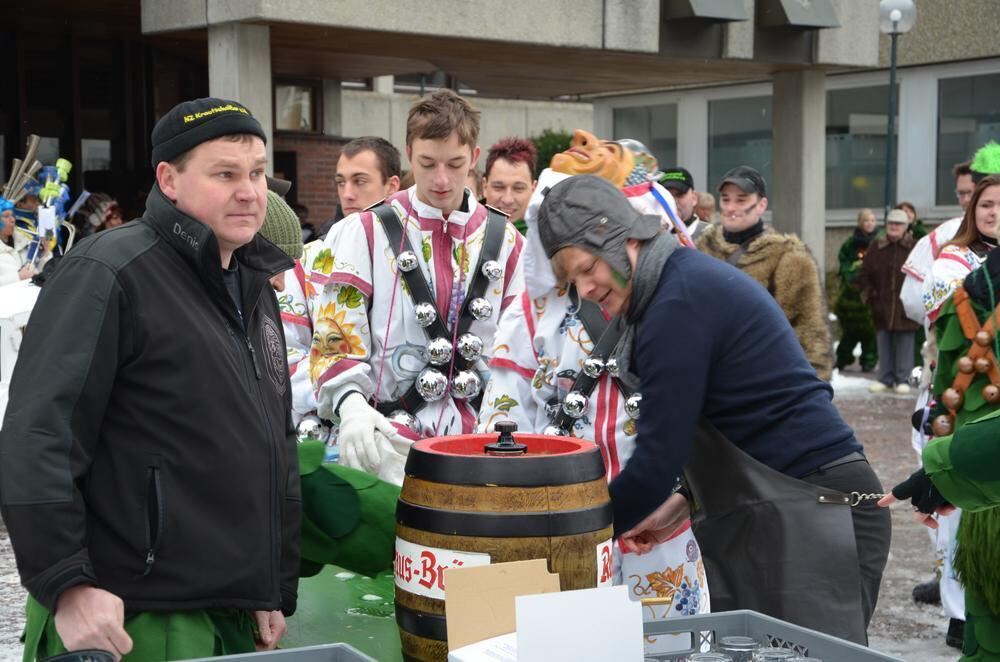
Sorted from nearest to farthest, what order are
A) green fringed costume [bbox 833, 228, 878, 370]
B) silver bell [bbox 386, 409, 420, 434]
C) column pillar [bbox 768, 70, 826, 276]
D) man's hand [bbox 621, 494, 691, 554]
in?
1. man's hand [bbox 621, 494, 691, 554]
2. silver bell [bbox 386, 409, 420, 434]
3. green fringed costume [bbox 833, 228, 878, 370]
4. column pillar [bbox 768, 70, 826, 276]

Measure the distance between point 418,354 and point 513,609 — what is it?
1713 millimetres

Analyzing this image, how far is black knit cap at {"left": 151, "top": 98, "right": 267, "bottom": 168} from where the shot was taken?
2.51 metres

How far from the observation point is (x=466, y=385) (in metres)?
3.75

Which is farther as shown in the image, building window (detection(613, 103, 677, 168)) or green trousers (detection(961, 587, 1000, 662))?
building window (detection(613, 103, 677, 168))

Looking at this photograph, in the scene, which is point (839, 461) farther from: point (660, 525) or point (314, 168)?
point (314, 168)

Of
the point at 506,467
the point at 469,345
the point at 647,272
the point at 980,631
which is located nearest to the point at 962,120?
the point at 980,631

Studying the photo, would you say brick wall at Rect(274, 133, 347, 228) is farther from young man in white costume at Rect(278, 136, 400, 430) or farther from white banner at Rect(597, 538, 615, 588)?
white banner at Rect(597, 538, 615, 588)

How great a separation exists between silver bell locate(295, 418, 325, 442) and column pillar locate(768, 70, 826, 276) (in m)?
15.2

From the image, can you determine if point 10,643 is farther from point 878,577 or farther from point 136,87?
point 136,87

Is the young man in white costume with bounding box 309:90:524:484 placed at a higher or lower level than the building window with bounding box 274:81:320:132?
lower

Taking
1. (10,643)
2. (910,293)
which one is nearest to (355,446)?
(10,643)

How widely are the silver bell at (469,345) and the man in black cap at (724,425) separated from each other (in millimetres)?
733

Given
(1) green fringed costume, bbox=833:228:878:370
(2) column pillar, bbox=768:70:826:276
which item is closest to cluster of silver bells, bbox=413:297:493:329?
(1) green fringed costume, bbox=833:228:878:370

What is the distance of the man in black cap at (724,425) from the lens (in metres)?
2.82
